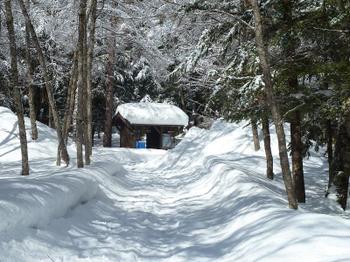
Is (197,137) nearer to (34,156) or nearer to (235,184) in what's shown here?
(34,156)

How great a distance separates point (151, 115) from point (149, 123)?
783 millimetres

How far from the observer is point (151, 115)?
109 feet

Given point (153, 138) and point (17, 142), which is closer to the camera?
point (17, 142)

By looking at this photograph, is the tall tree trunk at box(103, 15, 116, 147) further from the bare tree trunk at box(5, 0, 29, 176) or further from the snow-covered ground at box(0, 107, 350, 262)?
the snow-covered ground at box(0, 107, 350, 262)

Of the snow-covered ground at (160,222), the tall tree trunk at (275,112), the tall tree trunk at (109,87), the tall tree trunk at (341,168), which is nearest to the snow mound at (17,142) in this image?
the tall tree trunk at (109,87)

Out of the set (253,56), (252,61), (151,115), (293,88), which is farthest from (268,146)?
(151,115)

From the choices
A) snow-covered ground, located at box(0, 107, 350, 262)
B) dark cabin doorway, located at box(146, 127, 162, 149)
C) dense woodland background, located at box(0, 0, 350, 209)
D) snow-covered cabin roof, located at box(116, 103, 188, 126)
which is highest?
dense woodland background, located at box(0, 0, 350, 209)

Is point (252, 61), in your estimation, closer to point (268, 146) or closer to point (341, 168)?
point (268, 146)

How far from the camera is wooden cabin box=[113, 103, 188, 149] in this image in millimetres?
32969

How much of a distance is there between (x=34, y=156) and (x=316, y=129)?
12951 millimetres

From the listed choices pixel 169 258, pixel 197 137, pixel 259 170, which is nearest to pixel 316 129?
pixel 259 170

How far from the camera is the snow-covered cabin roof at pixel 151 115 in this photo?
108 feet

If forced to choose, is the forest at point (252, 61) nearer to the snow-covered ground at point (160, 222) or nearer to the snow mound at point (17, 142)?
the snow mound at point (17, 142)

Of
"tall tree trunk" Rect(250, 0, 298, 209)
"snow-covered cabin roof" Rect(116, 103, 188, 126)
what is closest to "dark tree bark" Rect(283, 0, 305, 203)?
"tall tree trunk" Rect(250, 0, 298, 209)
